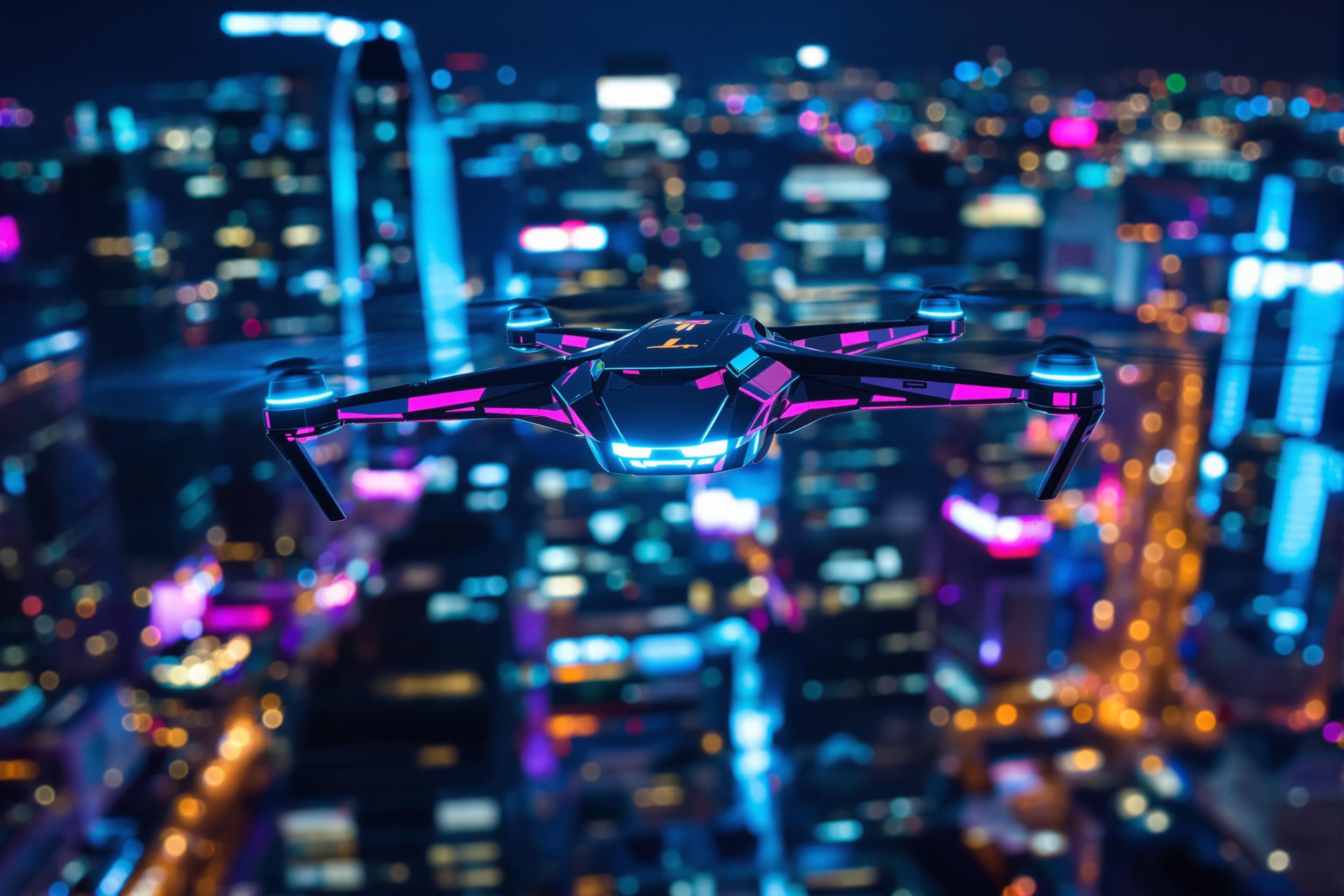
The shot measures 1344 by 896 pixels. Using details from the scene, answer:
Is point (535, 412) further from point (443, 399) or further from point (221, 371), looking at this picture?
point (221, 371)

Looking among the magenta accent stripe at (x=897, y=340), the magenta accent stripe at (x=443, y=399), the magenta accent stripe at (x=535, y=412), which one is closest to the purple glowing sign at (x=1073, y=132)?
the magenta accent stripe at (x=897, y=340)

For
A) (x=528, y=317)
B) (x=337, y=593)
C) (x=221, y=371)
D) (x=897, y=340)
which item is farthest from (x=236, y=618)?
(x=897, y=340)

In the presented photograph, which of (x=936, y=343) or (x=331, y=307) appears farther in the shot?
(x=331, y=307)

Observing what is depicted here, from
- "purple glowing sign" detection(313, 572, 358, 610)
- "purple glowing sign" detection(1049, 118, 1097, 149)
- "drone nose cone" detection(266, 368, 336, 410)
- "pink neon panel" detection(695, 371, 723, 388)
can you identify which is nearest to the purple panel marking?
"pink neon panel" detection(695, 371, 723, 388)

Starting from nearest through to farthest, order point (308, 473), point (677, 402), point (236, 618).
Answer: point (677, 402) < point (308, 473) < point (236, 618)

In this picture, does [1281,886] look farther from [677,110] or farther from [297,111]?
[297,111]

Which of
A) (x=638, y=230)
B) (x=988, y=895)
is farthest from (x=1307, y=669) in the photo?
(x=638, y=230)

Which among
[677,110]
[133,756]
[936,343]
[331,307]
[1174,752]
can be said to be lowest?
[1174,752]
